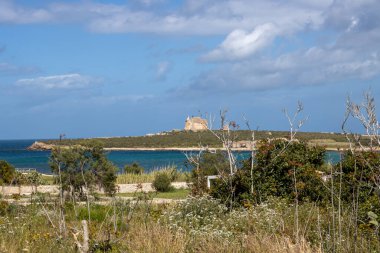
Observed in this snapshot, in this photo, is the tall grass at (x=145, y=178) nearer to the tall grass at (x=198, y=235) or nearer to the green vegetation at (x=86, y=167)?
the green vegetation at (x=86, y=167)

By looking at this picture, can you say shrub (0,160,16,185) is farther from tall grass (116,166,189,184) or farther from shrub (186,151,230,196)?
shrub (186,151,230,196)

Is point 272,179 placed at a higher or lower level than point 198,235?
higher

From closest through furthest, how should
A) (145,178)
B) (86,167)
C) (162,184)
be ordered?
(86,167), (162,184), (145,178)

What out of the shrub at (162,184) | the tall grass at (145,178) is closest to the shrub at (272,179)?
the shrub at (162,184)

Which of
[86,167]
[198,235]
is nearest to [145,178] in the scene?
[86,167]

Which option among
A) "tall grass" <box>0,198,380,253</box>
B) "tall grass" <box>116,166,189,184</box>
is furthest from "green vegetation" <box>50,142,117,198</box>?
"tall grass" <box>116,166,189,184</box>

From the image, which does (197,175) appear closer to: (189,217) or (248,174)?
(248,174)

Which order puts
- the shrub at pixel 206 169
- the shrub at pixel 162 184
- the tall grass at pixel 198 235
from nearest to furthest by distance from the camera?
1. the tall grass at pixel 198 235
2. the shrub at pixel 206 169
3. the shrub at pixel 162 184

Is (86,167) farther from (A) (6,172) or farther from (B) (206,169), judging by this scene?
(A) (6,172)

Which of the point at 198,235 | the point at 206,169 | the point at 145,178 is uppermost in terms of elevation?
the point at 206,169

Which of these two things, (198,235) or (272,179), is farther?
(272,179)

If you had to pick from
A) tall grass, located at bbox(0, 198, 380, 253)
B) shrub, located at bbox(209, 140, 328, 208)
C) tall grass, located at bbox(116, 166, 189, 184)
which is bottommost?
tall grass, located at bbox(116, 166, 189, 184)

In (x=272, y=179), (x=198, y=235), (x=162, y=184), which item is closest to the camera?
(x=198, y=235)

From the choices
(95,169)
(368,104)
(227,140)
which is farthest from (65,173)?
(368,104)
